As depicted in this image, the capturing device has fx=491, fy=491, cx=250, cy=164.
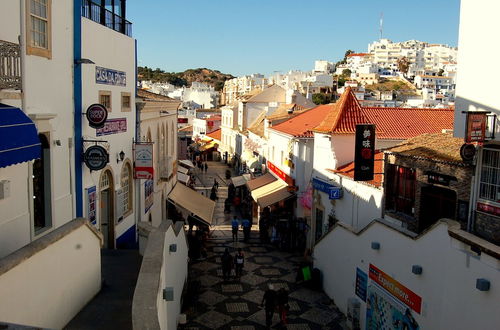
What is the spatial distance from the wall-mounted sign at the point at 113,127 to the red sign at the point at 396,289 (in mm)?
9362

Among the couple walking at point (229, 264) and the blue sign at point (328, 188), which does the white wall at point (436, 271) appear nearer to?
the blue sign at point (328, 188)

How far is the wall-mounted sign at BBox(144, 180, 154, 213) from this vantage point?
65.2ft

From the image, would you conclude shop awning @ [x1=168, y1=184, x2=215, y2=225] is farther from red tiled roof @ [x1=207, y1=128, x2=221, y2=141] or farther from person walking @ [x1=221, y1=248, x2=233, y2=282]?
red tiled roof @ [x1=207, y1=128, x2=221, y2=141]

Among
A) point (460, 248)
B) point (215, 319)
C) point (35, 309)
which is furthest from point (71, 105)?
point (460, 248)

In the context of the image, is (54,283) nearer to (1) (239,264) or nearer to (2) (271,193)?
(1) (239,264)

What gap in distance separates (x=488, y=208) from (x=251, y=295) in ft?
32.4

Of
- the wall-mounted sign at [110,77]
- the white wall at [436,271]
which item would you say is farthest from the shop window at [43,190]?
the white wall at [436,271]

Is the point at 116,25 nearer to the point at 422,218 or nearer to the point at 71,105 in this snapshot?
the point at 71,105

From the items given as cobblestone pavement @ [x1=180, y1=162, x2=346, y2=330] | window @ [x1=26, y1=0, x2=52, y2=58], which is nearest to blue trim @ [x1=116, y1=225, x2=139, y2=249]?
cobblestone pavement @ [x1=180, y1=162, x2=346, y2=330]

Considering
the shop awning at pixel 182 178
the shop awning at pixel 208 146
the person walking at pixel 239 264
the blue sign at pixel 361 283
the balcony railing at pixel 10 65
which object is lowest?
the person walking at pixel 239 264

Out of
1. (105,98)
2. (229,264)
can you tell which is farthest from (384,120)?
(105,98)

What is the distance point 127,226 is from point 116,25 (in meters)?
6.94

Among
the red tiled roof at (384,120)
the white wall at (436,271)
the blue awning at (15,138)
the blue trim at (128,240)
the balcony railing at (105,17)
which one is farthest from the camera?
the red tiled roof at (384,120)

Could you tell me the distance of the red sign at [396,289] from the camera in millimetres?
13017
